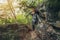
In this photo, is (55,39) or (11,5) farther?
(11,5)

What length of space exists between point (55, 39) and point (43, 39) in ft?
0.77

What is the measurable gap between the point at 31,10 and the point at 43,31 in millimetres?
599

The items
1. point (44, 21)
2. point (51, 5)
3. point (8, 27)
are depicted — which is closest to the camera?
point (51, 5)

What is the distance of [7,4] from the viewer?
3.63 metres

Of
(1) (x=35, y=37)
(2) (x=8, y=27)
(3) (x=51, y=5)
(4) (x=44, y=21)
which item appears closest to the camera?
(3) (x=51, y=5)

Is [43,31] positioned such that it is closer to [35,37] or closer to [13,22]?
[35,37]

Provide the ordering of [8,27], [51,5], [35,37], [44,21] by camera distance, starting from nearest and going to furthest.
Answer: [51,5]
[44,21]
[35,37]
[8,27]

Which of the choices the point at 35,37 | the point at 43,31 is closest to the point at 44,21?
the point at 43,31

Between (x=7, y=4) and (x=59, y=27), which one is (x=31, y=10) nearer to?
(x=7, y=4)

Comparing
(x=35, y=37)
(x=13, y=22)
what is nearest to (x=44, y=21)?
(x=35, y=37)

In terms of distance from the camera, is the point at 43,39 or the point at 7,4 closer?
the point at 43,39

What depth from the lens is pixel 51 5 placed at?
2.85 m

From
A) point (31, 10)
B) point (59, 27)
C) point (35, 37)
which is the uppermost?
point (31, 10)

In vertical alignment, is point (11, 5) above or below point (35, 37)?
above
